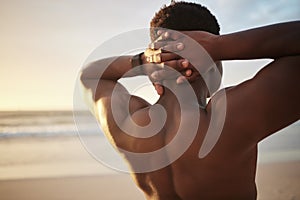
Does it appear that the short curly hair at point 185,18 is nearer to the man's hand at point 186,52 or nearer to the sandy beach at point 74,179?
the man's hand at point 186,52

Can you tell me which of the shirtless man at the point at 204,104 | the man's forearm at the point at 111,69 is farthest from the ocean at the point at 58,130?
the shirtless man at the point at 204,104

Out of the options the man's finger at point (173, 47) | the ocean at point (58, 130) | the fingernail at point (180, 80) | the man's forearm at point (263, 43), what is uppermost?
the man's forearm at point (263, 43)

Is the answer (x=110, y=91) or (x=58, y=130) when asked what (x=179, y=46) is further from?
(x=58, y=130)

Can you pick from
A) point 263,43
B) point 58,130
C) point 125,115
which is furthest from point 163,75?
point 58,130

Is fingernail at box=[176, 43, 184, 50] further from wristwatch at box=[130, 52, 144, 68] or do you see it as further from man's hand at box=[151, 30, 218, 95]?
wristwatch at box=[130, 52, 144, 68]

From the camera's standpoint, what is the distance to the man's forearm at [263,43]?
834 mm

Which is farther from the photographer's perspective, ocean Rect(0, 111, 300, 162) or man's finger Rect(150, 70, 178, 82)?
ocean Rect(0, 111, 300, 162)

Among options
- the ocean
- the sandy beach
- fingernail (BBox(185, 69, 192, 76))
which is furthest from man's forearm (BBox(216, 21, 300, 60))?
the ocean

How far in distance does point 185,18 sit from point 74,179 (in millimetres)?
3730

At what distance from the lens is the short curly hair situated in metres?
1.09

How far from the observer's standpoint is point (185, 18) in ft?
3.59

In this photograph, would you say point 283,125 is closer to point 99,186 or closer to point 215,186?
point 215,186

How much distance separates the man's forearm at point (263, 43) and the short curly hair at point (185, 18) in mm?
204

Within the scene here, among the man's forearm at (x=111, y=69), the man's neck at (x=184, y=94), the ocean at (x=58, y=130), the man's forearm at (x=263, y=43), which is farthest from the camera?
the ocean at (x=58, y=130)
